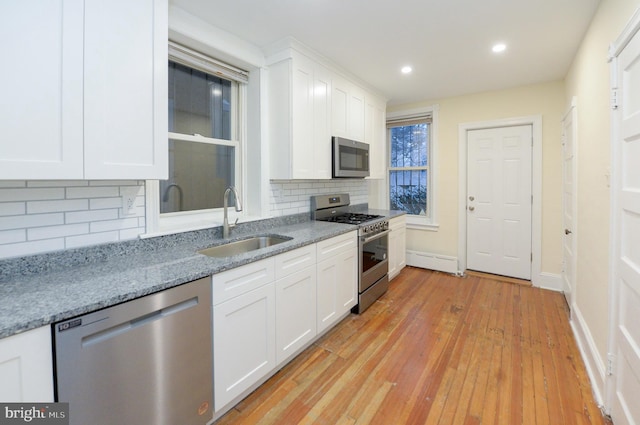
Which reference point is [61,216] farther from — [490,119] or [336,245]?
[490,119]

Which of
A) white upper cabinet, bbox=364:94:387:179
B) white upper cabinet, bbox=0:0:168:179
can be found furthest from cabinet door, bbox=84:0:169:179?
white upper cabinet, bbox=364:94:387:179

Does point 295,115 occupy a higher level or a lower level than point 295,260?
higher

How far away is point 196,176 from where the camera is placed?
244cm

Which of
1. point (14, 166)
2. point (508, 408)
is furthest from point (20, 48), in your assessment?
point (508, 408)

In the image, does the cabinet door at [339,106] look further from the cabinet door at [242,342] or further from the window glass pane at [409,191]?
the cabinet door at [242,342]

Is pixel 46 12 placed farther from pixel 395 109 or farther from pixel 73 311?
pixel 395 109

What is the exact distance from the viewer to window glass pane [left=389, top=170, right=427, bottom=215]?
4.62m

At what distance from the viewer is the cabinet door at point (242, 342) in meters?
1.60

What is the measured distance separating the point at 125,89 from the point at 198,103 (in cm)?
99

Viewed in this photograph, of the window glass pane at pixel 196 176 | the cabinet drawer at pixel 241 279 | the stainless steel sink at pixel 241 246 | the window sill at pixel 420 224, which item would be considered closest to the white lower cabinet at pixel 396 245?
the window sill at pixel 420 224

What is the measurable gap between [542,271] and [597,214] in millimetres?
2039

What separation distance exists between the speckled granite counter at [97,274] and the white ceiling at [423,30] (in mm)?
1654

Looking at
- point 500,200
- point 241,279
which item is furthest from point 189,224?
point 500,200

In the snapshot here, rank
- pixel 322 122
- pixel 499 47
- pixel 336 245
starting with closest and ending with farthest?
pixel 336 245 → pixel 499 47 → pixel 322 122
